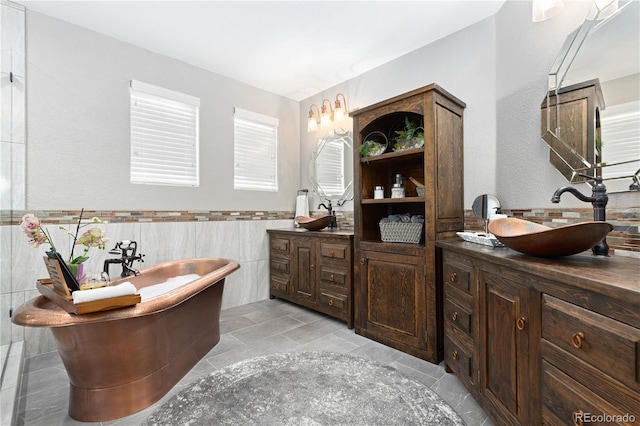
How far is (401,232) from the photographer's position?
8.54 feet

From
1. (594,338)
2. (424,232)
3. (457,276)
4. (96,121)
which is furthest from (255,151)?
(594,338)

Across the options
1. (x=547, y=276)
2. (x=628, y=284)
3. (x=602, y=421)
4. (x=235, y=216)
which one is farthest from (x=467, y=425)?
(x=235, y=216)

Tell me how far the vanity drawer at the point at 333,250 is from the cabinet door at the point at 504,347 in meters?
1.51

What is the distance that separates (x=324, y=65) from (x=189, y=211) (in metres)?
2.27

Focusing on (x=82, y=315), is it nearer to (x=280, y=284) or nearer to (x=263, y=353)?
(x=263, y=353)

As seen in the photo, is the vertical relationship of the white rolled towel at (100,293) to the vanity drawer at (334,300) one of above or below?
above

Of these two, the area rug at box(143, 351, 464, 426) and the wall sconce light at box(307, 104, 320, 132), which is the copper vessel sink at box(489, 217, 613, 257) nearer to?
the area rug at box(143, 351, 464, 426)

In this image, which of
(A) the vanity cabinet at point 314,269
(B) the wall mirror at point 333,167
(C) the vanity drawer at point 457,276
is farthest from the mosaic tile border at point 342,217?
(C) the vanity drawer at point 457,276

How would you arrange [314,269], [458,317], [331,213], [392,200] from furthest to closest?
[331,213], [314,269], [392,200], [458,317]

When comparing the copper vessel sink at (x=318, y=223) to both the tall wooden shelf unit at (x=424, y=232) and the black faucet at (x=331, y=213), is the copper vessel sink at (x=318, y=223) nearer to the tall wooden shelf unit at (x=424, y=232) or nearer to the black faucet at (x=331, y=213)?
the black faucet at (x=331, y=213)

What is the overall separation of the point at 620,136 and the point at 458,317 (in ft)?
4.36

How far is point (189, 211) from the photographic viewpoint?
11.2 feet

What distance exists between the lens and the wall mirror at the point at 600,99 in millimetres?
1569

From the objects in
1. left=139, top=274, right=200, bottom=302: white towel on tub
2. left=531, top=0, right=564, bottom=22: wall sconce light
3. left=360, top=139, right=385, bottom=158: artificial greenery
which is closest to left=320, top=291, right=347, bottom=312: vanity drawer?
left=139, top=274, right=200, bottom=302: white towel on tub
